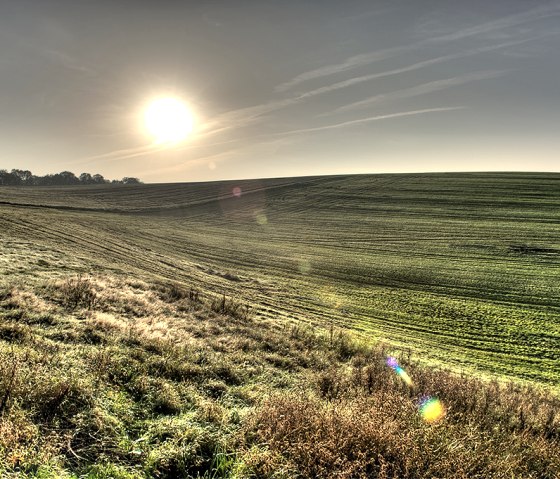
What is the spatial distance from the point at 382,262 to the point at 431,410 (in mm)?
25084

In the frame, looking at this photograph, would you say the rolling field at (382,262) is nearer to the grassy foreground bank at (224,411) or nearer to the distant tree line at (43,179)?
the grassy foreground bank at (224,411)

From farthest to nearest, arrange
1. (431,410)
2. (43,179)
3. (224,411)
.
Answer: (43,179) → (431,410) → (224,411)

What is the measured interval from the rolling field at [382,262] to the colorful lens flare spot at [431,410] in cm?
639

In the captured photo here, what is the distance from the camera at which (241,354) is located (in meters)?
10.4

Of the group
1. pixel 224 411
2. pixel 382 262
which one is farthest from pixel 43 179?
pixel 224 411

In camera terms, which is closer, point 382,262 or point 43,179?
point 382,262

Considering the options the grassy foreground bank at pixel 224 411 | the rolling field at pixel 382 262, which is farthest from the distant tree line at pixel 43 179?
the grassy foreground bank at pixel 224 411

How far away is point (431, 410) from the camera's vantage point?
302 inches

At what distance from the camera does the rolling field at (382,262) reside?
16989mm

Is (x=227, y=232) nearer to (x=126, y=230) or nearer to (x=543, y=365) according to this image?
(x=126, y=230)

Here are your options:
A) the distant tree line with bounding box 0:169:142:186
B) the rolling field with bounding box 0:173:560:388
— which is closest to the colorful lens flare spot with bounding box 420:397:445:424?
the rolling field with bounding box 0:173:560:388

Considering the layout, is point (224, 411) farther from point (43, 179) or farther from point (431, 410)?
point (43, 179)

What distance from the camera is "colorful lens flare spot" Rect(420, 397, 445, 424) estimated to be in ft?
23.2

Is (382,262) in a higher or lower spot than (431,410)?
lower
